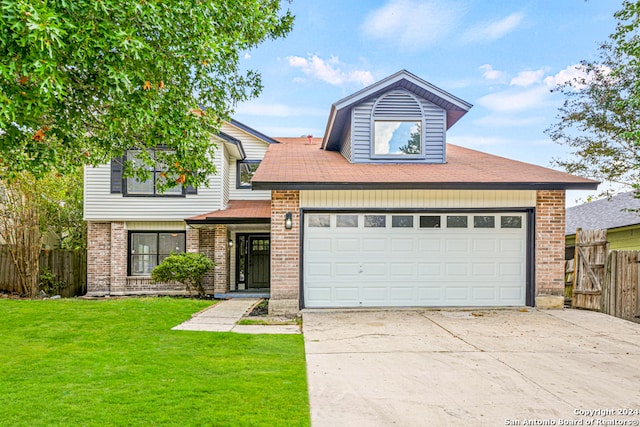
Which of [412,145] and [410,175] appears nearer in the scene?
[410,175]

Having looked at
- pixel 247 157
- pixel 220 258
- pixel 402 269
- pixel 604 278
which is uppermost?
pixel 247 157

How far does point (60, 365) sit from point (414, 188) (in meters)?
6.86

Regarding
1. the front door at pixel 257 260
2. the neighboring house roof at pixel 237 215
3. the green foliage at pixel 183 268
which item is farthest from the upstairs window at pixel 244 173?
the green foliage at pixel 183 268

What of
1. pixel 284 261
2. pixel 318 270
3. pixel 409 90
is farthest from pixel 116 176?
pixel 409 90

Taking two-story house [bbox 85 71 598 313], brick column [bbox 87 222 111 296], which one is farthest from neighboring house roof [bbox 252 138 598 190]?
brick column [bbox 87 222 111 296]

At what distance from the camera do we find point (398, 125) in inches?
435

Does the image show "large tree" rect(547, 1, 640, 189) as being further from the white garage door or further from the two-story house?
the white garage door

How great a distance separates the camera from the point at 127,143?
8.66 metres

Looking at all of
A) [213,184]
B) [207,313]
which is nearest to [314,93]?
[213,184]

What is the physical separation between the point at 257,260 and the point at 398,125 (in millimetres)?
7119

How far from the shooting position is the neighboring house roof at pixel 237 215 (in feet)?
42.0

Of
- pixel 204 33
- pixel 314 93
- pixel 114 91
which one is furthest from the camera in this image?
pixel 314 93

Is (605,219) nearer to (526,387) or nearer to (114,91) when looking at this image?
(526,387)

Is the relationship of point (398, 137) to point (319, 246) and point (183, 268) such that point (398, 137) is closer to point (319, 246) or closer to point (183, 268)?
point (319, 246)
